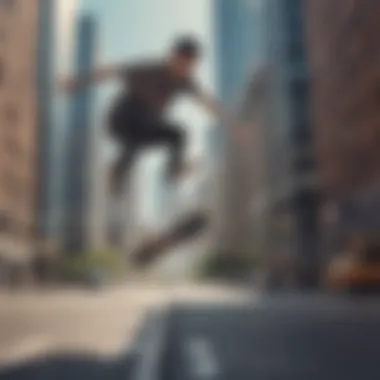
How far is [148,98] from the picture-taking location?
475 centimetres

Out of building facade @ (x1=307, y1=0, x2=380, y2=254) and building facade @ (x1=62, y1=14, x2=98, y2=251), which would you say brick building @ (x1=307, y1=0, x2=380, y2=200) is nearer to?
building facade @ (x1=307, y1=0, x2=380, y2=254)

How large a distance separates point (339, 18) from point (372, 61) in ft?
0.77

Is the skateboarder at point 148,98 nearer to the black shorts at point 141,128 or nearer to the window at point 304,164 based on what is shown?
the black shorts at point 141,128

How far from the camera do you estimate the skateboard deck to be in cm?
489

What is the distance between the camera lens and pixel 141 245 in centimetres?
489

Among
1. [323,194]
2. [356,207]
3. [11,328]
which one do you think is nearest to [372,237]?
[356,207]

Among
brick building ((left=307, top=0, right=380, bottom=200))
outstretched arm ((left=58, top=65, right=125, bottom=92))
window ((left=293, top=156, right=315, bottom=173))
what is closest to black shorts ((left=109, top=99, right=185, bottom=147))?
outstretched arm ((left=58, top=65, right=125, bottom=92))

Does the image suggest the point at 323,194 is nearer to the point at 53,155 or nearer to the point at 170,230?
the point at 170,230

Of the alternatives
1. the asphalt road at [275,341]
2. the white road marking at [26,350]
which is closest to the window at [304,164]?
the asphalt road at [275,341]

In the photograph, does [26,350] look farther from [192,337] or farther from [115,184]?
[192,337]

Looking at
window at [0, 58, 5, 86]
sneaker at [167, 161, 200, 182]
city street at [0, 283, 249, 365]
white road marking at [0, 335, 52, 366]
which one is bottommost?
white road marking at [0, 335, 52, 366]

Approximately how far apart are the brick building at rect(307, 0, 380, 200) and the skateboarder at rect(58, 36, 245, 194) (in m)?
0.52

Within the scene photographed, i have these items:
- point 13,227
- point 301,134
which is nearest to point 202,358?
point 301,134

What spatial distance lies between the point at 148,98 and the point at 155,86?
0.22 ft
